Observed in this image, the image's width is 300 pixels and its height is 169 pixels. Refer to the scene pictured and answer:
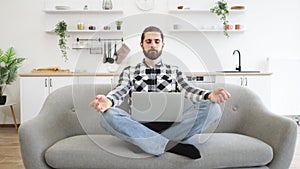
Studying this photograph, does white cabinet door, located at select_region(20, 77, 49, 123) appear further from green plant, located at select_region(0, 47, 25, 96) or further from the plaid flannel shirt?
the plaid flannel shirt

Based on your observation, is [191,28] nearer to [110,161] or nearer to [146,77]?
[146,77]

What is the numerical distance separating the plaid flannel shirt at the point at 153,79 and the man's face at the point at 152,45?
7 centimetres

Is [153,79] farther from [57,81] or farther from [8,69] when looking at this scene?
[8,69]

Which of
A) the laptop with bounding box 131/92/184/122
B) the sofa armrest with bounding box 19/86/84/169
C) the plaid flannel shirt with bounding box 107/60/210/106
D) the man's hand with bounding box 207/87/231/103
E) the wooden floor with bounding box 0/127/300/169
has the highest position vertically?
the plaid flannel shirt with bounding box 107/60/210/106

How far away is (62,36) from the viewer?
449 centimetres

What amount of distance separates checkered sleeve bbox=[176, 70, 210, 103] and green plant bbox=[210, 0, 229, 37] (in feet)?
8.11

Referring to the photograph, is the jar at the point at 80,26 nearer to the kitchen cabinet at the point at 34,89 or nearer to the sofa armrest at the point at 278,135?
the kitchen cabinet at the point at 34,89

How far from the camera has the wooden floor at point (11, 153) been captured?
2.79 m

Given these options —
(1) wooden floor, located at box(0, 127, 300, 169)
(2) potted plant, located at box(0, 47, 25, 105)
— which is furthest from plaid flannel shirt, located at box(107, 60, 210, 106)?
(2) potted plant, located at box(0, 47, 25, 105)

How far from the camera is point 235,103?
237 centimetres

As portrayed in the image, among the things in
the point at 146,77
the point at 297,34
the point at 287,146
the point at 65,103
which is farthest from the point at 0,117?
the point at 297,34

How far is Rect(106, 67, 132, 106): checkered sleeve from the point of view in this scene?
2.06m

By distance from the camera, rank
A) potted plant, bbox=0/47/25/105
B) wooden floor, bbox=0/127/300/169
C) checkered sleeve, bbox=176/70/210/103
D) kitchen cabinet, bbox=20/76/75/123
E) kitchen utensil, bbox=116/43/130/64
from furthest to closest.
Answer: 1. potted plant, bbox=0/47/25/105
2. kitchen cabinet, bbox=20/76/75/123
3. kitchen utensil, bbox=116/43/130/64
4. wooden floor, bbox=0/127/300/169
5. checkered sleeve, bbox=176/70/210/103

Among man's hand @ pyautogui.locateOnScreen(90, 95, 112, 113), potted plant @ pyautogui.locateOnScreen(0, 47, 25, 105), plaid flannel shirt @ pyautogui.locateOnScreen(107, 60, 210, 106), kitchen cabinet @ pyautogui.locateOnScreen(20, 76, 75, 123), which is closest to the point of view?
man's hand @ pyautogui.locateOnScreen(90, 95, 112, 113)
